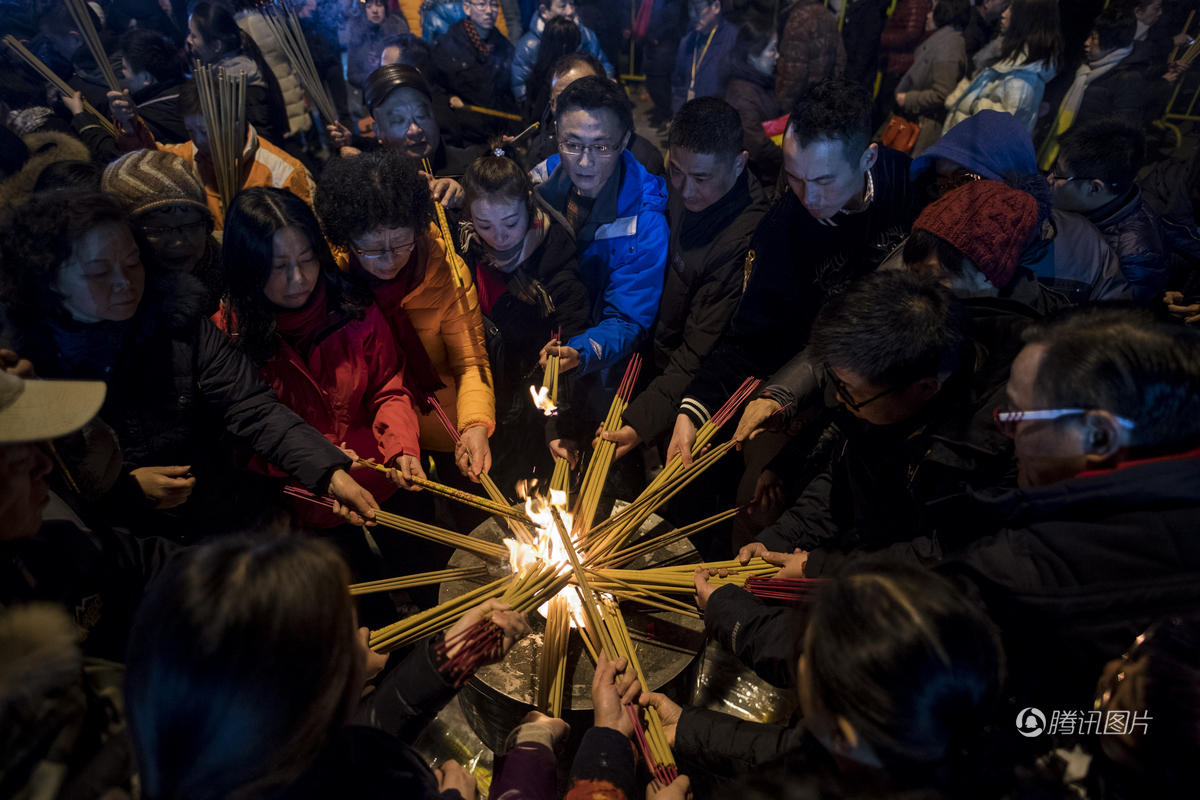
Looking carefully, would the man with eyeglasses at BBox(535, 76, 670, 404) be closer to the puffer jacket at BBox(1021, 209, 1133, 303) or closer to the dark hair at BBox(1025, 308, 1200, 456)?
the puffer jacket at BBox(1021, 209, 1133, 303)

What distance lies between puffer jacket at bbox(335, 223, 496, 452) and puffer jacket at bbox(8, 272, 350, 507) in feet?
2.00

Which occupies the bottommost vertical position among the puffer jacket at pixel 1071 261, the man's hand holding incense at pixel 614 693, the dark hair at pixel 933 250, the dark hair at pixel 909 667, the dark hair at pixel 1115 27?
the man's hand holding incense at pixel 614 693

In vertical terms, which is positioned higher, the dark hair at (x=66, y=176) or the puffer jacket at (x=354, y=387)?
the dark hair at (x=66, y=176)

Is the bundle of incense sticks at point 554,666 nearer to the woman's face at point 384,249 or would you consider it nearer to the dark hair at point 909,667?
the dark hair at point 909,667

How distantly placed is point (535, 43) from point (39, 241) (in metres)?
4.50

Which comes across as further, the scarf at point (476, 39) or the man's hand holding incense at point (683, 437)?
the scarf at point (476, 39)

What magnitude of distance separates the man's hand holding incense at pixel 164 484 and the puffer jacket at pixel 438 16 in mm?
4973

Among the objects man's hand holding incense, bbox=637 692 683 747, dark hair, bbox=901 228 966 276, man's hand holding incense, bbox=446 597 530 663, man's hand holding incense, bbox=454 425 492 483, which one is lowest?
man's hand holding incense, bbox=637 692 683 747

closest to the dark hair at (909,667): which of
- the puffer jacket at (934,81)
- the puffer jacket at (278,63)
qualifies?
the puffer jacket at (934,81)

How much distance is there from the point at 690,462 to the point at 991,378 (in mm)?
1073

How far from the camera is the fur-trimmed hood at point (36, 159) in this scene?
2.42 meters

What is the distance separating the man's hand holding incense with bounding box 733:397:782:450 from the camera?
8.32 ft

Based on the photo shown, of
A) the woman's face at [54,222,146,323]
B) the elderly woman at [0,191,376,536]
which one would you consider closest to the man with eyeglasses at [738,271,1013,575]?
the elderly woman at [0,191,376,536]

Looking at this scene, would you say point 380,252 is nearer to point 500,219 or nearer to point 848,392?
point 500,219
